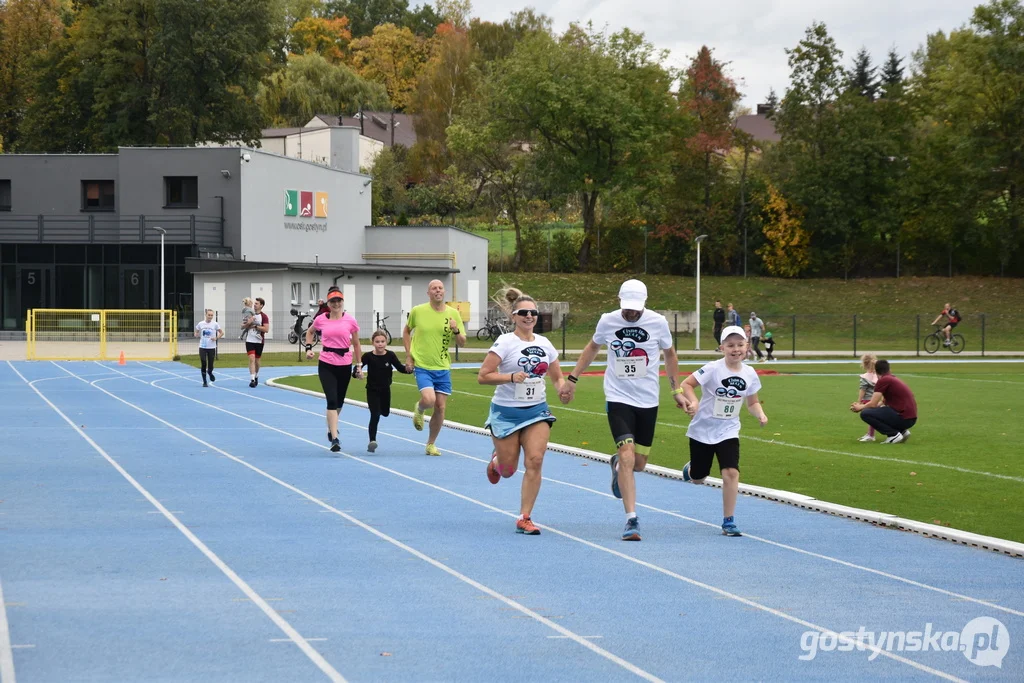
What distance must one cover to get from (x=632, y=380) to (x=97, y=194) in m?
54.4

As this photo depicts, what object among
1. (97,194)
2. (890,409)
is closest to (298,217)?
(97,194)

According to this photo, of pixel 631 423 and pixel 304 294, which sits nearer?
pixel 631 423

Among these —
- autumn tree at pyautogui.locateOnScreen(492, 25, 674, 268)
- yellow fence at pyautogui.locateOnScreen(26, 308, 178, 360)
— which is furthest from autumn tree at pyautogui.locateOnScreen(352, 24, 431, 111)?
yellow fence at pyautogui.locateOnScreen(26, 308, 178, 360)

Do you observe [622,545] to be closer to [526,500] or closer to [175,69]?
[526,500]

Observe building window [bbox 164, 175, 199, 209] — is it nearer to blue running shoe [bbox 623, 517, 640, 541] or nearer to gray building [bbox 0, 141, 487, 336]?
gray building [bbox 0, 141, 487, 336]

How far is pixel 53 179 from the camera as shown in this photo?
5984cm

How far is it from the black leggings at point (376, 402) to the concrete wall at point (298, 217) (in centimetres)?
4257

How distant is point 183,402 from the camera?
82.6 ft

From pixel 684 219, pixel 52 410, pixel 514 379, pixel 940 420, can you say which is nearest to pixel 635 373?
pixel 514 379

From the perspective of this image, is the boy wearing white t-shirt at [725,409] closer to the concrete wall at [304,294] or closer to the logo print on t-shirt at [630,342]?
the logo print on t-shirt at [630,342]

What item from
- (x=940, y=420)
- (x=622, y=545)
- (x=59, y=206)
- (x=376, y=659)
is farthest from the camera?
(x=59, y=206)

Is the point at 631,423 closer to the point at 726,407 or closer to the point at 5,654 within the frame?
the point at 726,407

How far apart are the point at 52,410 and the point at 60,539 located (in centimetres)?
1388

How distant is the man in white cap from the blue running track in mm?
579
